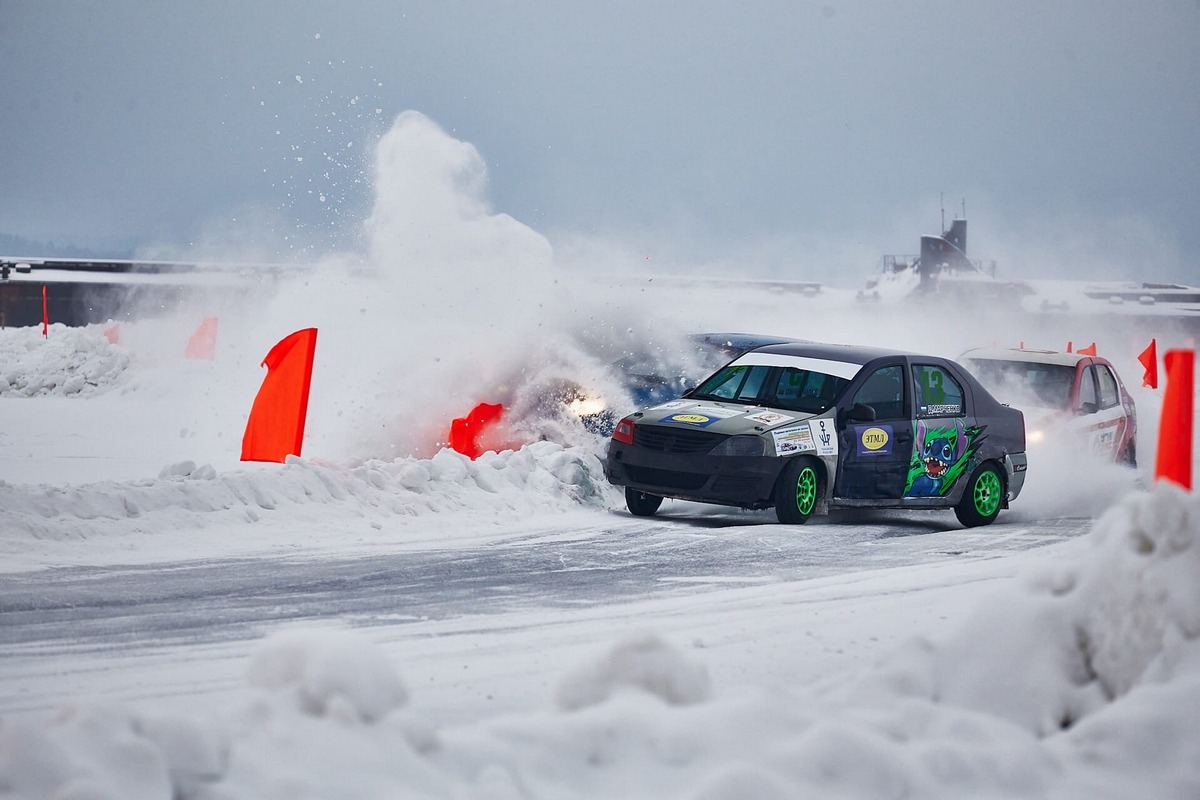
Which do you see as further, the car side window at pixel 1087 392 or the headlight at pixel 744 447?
the car side window at pixel 1087 392

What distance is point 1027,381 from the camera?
14.8 metres

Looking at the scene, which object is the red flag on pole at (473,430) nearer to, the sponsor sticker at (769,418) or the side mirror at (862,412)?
the sponsor sticker at (769,418)

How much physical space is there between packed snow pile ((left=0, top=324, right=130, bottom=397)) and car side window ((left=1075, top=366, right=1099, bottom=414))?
61.3ft

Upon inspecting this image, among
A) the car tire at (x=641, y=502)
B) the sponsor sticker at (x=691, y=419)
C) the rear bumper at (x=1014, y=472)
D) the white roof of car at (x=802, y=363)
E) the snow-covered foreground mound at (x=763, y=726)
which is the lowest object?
the car tire at (x=641, y=502)

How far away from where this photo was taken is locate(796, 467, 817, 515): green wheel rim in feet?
37.3

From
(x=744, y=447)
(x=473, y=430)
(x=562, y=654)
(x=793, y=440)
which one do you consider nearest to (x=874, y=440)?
(x=793, y=440)

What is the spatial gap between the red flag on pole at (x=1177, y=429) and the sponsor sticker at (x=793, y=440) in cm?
456

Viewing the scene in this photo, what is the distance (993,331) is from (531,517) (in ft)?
132

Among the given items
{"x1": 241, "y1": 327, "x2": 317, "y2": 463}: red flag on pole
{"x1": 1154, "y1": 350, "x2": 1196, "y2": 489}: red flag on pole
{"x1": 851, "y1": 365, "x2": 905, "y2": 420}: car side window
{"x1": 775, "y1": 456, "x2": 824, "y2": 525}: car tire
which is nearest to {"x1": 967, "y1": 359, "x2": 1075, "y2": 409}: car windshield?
{"x1": 851, "y1": 365, "x2": 905, "y2": 420}: car side window

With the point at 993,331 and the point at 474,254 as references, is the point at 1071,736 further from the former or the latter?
the point at 993,331

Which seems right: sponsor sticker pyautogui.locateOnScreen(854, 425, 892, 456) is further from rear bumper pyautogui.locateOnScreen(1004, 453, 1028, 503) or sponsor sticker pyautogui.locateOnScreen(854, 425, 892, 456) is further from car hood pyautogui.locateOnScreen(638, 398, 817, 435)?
rear bumper pyautogui.locateOnScreen(1004, 453, 1028, 503)

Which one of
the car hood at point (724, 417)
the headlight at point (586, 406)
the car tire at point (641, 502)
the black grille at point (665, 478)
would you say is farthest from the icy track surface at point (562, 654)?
the headlight at point (586, 406)

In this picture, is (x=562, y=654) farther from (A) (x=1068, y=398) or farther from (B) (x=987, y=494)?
(A) (x=1068, y=398)

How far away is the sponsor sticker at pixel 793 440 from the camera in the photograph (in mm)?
11195
